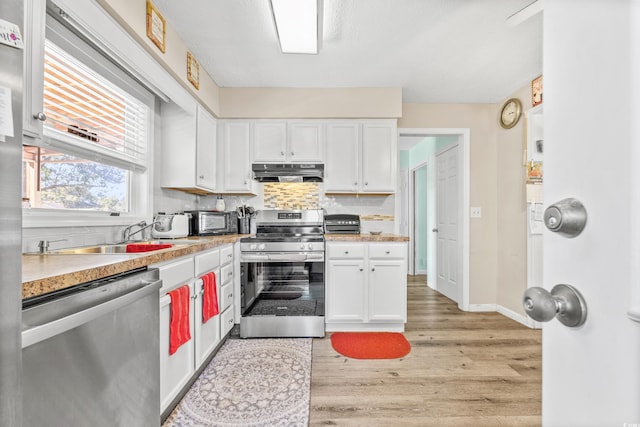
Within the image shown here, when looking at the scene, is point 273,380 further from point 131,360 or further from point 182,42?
point 182,42

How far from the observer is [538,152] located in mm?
2930

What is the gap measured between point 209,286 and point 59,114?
51.4 inches

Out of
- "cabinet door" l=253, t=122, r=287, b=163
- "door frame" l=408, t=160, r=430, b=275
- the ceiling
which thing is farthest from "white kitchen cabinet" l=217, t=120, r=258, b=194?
"door frame" l=408, t=160, r=430, b=275

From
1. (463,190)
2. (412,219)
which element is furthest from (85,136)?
(412,219)

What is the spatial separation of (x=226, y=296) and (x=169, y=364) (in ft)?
3.11

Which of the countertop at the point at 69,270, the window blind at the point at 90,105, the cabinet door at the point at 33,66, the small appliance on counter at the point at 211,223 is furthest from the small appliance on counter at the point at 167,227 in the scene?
the cabinet door at the point at 33,66

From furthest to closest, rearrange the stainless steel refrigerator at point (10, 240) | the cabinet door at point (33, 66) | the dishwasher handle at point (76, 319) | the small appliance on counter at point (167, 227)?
the small appliance on counter at point (167, 227), the cabinet door at point (33, 66), the dishwasher handle at point (76, 319), the stainless steel refrigerator at point (10, 240)

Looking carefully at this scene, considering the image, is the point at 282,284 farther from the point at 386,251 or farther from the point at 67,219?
the point at 67,219

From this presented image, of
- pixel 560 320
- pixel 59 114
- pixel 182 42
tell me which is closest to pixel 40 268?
pixel 59 114

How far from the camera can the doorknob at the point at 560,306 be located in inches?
16.1

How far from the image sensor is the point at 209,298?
210 centimetres

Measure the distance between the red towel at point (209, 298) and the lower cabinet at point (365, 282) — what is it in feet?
3.47

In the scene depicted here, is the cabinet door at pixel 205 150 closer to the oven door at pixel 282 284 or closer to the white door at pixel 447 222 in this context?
the oven door at pixel 282 284

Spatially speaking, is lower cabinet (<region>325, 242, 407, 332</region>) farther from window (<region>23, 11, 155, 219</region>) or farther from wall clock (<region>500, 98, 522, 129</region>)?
wall clock (<region>500, 98, 522, 129</region>)
